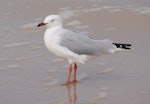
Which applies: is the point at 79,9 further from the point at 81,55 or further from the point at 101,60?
the point at 81,55

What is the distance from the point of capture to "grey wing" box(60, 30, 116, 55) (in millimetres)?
6816

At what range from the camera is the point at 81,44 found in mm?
6859

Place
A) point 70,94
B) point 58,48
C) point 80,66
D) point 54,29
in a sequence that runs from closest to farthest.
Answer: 1. point 70,94
2. point 58,48
3. point 54,29
4. point 80,66

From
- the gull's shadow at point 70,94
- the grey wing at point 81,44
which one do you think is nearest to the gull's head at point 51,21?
the grey wing at point 81,44

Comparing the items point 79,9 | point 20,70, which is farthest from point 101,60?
point 79,9

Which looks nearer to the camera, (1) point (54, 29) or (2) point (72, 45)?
(2) point (72, 45)

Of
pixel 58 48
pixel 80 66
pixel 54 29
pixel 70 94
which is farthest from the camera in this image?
pixel 80 66

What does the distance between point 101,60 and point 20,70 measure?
125 cm

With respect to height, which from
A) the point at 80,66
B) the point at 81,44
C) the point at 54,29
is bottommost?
the point at 80,66

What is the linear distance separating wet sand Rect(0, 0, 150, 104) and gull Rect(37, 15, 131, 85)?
0.32 metres

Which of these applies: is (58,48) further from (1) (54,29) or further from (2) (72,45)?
(1) (54,29)

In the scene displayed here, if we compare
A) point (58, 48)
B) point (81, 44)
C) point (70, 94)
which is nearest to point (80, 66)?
point (81, 44)

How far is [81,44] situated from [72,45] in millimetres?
128

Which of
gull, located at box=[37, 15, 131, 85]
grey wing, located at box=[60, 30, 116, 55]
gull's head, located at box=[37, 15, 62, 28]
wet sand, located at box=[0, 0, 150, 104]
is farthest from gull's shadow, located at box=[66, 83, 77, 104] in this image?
gull's head, located at box=[37, 15, 62, 28]
